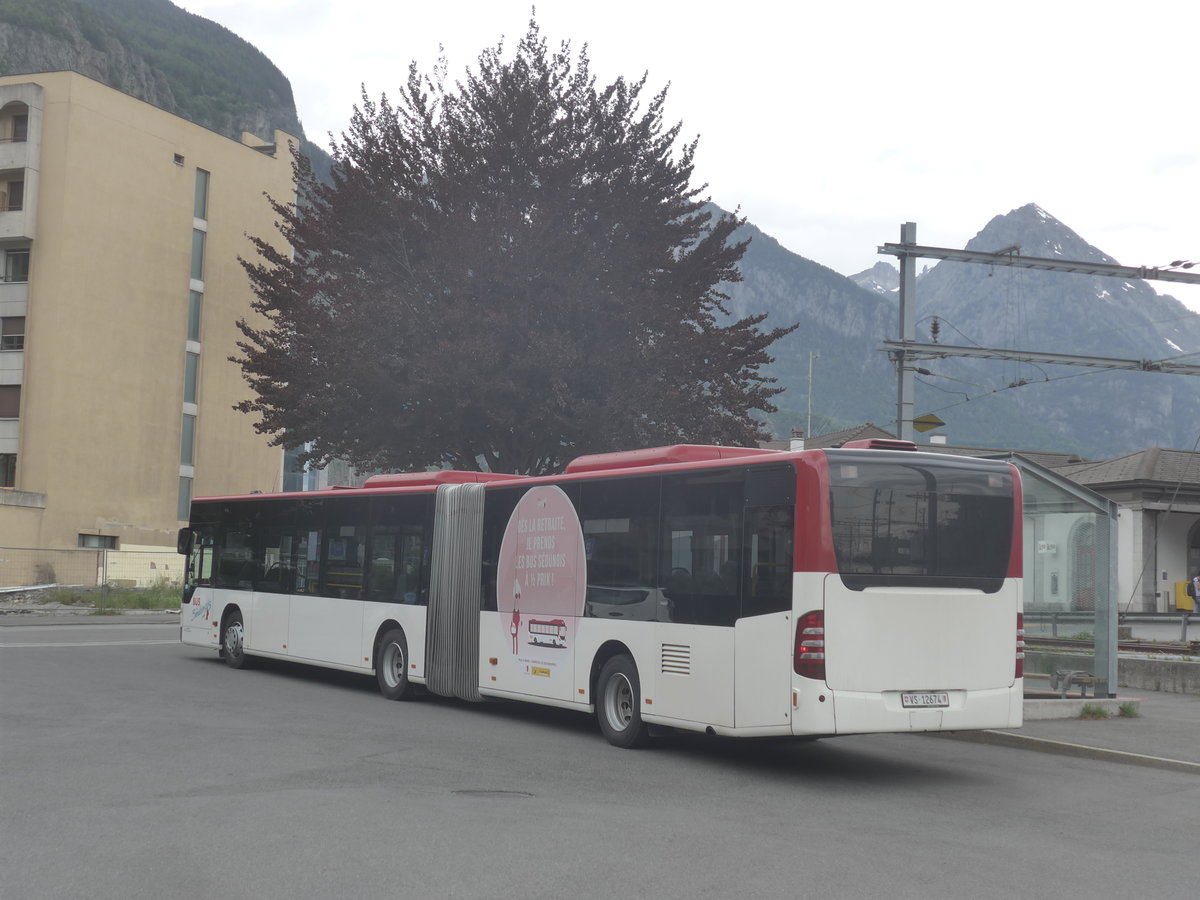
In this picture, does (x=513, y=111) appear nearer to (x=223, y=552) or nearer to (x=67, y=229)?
(x=223, y=552)

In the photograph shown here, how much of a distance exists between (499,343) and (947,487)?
545 inches

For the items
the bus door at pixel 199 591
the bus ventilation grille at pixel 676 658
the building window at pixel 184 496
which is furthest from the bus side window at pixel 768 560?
the building window at pixel 184 496

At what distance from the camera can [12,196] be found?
5222 centimetres

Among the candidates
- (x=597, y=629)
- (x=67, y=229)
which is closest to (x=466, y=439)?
(x=597, y=629)

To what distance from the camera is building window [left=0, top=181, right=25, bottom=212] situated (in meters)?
51.9

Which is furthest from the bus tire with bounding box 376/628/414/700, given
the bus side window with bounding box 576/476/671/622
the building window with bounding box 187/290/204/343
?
the building window with bounding box 187/290/204/343

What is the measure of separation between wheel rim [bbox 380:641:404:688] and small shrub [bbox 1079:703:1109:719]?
8063 millimetres

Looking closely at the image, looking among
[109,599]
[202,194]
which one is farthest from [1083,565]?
[202,194]

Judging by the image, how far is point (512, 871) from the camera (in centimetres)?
695

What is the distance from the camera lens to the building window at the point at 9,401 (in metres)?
50.6

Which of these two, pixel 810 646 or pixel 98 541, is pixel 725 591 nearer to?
pixel 810 646

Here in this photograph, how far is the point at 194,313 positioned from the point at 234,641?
37.9m

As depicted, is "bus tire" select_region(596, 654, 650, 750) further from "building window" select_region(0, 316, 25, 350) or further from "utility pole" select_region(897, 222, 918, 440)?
"building window" select_region(0, 316, 25, 350)

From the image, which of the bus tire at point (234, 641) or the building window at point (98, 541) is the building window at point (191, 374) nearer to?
the building window at point (98, 541)
